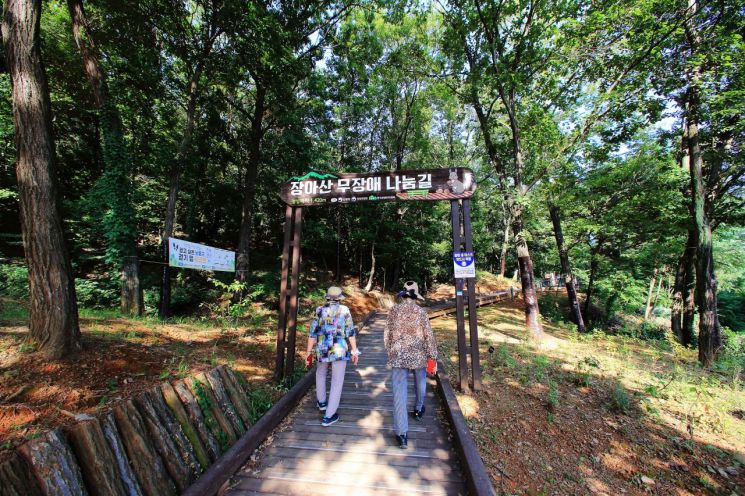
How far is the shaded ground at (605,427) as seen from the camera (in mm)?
3535

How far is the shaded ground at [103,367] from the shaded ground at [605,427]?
3.72m

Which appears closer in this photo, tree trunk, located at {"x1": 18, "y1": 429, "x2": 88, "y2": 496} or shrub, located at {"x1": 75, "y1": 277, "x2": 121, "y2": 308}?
tree trunk, located at {"x1": 18, "y1": 429, "x2": 88, "y2": 496}

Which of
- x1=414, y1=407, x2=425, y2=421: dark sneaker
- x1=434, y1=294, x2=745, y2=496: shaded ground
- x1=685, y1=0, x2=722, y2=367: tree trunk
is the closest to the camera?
x1=434, y1=294, x2=745, y2=496: shaded ground

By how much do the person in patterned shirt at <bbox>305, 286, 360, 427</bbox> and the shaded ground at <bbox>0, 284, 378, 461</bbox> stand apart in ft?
3.61

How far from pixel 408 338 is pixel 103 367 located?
3848 millimetres

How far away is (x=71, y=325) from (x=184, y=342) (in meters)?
2.39

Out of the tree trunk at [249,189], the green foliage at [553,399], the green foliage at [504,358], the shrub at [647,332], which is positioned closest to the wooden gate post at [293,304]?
the green foliage at [553,399]

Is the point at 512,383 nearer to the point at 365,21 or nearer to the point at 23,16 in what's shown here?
the point at 23,16

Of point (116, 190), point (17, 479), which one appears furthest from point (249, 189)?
point (17, 479)

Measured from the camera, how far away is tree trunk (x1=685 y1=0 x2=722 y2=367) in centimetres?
762

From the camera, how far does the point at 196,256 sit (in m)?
7.62

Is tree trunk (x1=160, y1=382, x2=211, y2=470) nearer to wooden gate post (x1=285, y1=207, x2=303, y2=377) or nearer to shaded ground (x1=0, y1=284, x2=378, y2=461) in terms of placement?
shaded ground (x1=0, y1=284, x2=378, y2=461)

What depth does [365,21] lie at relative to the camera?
12.6 metres

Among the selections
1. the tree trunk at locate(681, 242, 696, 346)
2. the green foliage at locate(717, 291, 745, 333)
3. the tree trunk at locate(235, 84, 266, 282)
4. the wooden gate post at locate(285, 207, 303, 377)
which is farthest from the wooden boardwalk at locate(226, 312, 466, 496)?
the green foliage at locate(717, 291, 745, 333)
